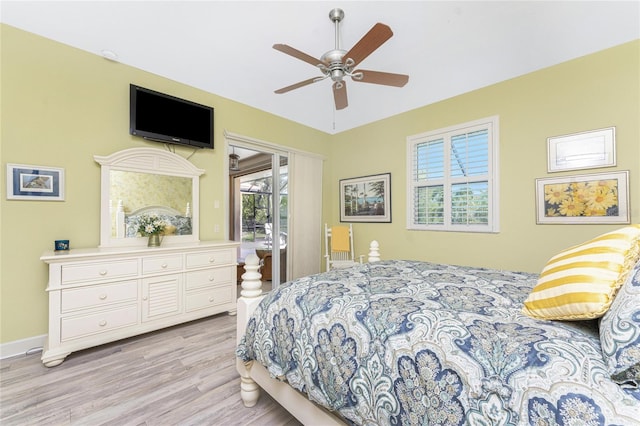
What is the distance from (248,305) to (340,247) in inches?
110

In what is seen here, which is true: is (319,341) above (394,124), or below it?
below

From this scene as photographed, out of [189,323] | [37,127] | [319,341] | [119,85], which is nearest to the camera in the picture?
[319,341]

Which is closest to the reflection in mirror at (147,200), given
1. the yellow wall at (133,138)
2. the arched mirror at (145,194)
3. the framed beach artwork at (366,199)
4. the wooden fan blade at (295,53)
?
the arched mirror at (145,194)

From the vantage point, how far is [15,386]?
70.9 inches

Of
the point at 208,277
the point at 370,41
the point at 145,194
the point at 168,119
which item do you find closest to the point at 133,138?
the point at 168,119

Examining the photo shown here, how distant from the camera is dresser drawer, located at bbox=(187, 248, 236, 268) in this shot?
2.82 meters

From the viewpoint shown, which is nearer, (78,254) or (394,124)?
(78,254)

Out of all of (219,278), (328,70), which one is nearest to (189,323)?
(219,278)

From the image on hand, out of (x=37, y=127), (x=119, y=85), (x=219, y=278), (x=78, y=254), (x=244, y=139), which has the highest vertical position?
(x=119, y=85)

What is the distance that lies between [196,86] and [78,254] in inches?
84.5

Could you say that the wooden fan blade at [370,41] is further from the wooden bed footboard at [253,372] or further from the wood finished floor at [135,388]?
the wood finished floor at [135,388]

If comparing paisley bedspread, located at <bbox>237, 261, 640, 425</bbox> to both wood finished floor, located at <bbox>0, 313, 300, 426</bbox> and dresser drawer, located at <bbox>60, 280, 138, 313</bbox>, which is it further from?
dresser drawer, located at <bbox>60, 280, 138, 313</bbox>

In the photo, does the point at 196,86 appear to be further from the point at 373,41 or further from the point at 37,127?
the point at 373,41

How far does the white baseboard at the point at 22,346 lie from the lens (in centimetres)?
216
